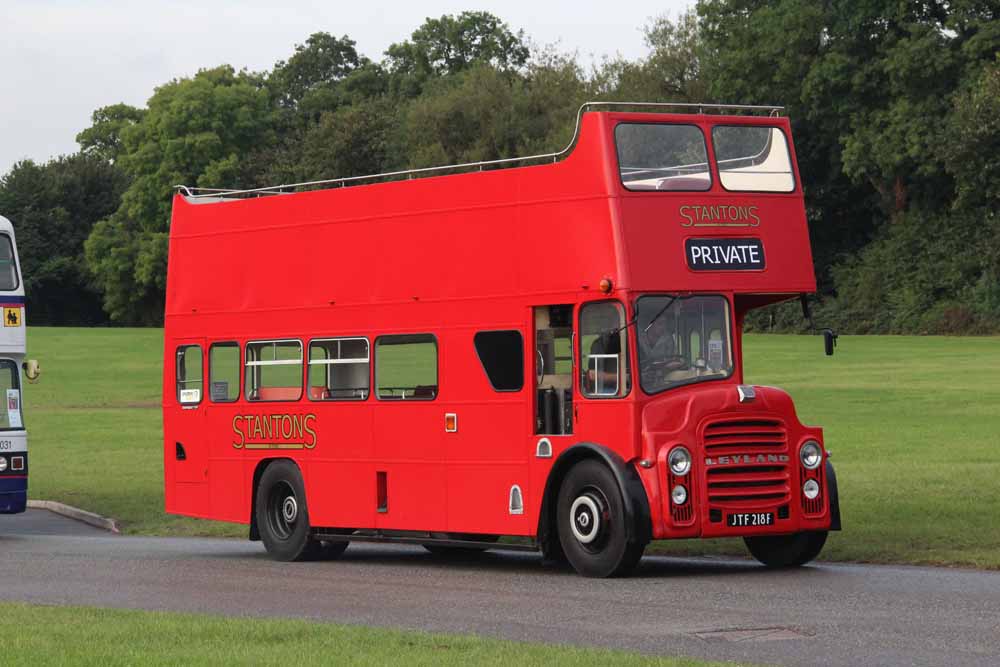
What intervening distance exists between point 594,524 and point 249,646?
17.1ft

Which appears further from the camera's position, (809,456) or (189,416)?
(189,416)

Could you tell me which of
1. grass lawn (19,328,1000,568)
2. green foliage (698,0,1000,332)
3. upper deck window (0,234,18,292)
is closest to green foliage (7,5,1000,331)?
green foliage (698,0,1000,332)

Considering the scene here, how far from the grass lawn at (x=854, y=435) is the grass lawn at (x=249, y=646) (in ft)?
23.2

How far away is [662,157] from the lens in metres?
17.3

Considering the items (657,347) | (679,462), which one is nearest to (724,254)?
(657,347)

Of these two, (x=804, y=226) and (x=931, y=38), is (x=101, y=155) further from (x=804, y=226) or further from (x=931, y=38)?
(x=804, y=226)

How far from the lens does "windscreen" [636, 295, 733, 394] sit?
1680 centimetres

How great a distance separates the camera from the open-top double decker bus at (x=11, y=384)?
24344 millimetres

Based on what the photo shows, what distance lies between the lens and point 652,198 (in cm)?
1708

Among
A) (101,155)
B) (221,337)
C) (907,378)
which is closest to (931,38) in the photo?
(907,378)

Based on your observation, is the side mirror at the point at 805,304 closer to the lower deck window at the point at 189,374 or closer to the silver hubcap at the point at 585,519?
the silver hubcap at the point at 585,519

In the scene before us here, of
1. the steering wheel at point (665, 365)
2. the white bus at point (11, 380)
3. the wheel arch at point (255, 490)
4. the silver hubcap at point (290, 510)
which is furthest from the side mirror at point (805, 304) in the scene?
the white bus at point (11, 380)

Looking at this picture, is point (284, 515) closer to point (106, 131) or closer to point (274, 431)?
point (274, 431)

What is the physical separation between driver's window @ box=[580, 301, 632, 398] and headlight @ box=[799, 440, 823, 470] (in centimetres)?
167
